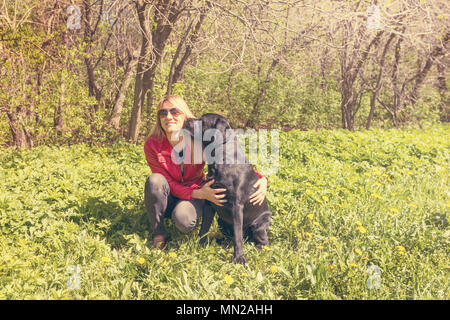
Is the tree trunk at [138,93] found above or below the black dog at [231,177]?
above

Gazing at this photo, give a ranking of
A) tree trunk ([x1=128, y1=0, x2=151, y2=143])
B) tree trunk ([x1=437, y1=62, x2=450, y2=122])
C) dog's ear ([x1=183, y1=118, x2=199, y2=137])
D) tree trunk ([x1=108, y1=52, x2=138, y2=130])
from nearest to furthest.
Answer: dog's ear ([x1=183, y1=118, x2=199, y2=137]) < tree trunk ([x1=128, y1=0, x2=151, y2=143]) < tree trunk ([x1=108, y1=52, x2=138, y2=130]) < tree trunk ([x1=437, y1=62, x2=450, y2=122])

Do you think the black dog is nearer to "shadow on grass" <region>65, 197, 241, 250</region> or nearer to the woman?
the woman

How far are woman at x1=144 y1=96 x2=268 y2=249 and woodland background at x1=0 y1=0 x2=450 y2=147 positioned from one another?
1639 millimetres

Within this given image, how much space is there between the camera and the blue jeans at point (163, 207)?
9.68ft

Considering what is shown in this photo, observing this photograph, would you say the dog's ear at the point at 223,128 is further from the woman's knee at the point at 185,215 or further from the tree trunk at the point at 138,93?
the tree trunk at the point at 138,93

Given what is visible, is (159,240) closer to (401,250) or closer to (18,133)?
(401,250)

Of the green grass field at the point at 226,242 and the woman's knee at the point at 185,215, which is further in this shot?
the woman's knee at the point at 185,215

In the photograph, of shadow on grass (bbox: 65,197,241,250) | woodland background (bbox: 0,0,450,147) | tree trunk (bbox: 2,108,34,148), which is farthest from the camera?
tree trunk (bbox: 2,108,34,148)

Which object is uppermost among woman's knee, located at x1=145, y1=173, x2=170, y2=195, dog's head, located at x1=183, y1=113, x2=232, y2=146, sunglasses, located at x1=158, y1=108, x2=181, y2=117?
sunglasses, located at x1=158, y1=108, x2=181, y2=117

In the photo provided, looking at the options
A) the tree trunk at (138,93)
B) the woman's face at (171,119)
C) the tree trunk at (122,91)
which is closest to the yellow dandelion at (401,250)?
the woman's face at (171,119)

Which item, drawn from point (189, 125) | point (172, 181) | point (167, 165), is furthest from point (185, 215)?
point (189, 125)

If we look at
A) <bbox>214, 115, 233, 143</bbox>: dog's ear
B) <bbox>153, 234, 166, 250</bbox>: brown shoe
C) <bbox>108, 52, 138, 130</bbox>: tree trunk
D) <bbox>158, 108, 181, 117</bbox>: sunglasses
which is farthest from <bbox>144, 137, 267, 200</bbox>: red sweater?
<bbox>108, 52, 138, 130</bbox>: tree trunk

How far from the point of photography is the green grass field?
2.47 metres

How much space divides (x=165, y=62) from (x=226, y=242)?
17.3 feet
